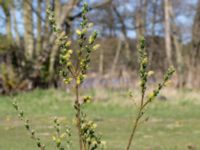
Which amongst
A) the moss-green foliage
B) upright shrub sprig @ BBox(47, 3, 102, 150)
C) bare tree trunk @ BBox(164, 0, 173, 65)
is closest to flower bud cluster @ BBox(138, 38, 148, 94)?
the moss-green foliage

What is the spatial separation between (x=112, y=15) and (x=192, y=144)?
28885 millimetres

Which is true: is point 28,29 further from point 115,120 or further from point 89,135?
point 89,135

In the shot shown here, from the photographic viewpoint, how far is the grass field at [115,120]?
35.5 ft

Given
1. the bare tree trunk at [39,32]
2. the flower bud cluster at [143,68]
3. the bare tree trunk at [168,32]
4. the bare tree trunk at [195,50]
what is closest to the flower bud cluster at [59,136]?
the flower bud cluster at [143,68]

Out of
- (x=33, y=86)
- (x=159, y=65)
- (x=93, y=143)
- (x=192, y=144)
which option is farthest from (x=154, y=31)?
(x=93, y=143)

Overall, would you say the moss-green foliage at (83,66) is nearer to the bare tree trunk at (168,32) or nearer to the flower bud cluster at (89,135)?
the flower bud cluster at (89,135)

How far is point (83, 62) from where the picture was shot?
3408 millimetres

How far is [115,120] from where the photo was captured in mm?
15688

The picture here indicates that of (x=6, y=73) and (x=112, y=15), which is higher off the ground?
(x=112, y=15)

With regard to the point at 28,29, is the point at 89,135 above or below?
below

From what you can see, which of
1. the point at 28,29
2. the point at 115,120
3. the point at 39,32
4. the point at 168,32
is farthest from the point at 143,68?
the point at 168,32

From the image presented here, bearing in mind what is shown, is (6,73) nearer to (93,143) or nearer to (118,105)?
(118,105)

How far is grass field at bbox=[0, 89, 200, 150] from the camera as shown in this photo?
10.8 m

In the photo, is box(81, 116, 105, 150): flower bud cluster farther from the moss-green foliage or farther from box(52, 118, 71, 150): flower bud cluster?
box(52, 118, 71, 150): flower bud cluster
